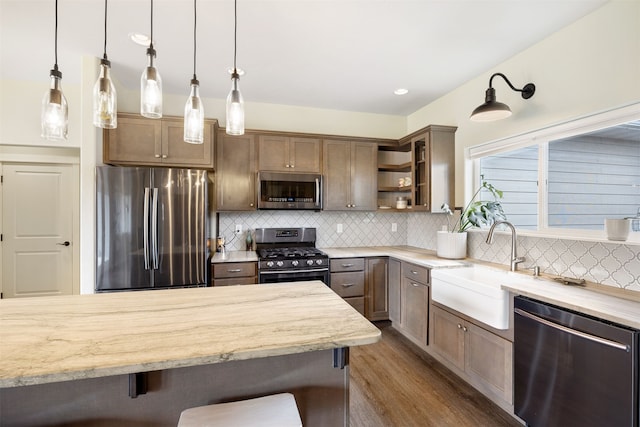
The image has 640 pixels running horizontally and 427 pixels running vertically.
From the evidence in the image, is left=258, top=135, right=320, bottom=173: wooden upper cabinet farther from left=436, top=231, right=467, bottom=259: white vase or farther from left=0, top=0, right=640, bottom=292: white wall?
left=436, top=231, right=467, bottom=259: white vase

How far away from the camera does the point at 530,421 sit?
176 centimetres

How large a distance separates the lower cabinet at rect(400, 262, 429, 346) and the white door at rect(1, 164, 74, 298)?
4.09m

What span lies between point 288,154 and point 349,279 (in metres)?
1.68

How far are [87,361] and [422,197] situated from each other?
327 centimetres

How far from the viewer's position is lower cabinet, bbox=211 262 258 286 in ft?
9.77

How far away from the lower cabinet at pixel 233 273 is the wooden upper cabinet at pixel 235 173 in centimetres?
70

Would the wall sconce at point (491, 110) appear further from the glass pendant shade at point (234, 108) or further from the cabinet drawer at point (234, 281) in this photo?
the cabinet drawer at point (234, 281)

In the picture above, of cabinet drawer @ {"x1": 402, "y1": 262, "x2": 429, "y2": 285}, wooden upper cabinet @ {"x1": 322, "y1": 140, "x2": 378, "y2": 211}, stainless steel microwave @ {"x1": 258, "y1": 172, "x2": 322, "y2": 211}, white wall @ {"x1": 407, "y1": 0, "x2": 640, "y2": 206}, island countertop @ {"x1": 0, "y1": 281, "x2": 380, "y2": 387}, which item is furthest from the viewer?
wooden upper cabinet @ {"x1": 322, "y1": 140, "x2": 378, "y2": 211}

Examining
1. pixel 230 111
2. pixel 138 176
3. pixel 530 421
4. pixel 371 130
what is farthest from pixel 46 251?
pixel 530 421

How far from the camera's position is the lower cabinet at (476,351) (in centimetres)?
193

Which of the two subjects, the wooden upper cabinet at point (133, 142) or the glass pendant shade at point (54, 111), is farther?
the wooden upper cabinet at point (133, 142)

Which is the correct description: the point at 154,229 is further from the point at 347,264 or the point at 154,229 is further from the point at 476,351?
the point at 476,351

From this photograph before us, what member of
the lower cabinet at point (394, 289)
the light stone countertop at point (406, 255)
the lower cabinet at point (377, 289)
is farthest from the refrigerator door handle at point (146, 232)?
the lower cabinet at point (394, 289)

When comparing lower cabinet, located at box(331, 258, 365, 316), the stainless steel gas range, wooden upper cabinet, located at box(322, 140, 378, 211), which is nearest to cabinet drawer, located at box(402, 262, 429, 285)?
lower cabinet, located at box(331, 258, 365, 316)
